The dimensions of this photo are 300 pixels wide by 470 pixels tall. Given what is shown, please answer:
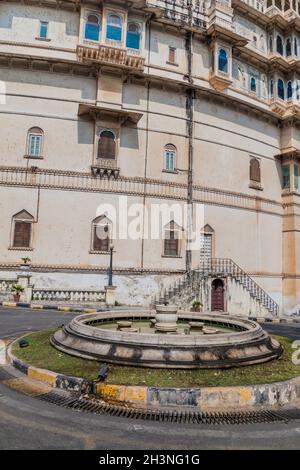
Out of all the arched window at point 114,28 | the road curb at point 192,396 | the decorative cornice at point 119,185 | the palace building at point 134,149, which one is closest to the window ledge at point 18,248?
the palace building at point 134,149

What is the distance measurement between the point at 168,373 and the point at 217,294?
Answer: 14.4 m

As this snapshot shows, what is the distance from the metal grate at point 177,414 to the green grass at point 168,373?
42 centimetres

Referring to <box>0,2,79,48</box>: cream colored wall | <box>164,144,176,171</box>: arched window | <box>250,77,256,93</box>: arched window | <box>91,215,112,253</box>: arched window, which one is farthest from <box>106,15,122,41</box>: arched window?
<box>250,77,256,93</box>: arched window

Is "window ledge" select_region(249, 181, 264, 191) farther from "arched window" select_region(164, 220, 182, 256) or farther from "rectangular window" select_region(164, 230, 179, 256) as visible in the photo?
"rectangular window" select_region(164, 230, 179, 256)

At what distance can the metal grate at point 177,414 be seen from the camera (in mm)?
4531

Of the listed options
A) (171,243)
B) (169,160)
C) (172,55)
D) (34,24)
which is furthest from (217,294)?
(34,24)

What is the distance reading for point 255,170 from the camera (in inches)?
957

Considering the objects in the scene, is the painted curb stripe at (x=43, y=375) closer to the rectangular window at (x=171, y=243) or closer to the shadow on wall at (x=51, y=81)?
the rectangular window at (x=171, y=243)

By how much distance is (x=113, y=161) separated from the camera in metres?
19.7

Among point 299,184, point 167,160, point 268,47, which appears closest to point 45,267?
point 167,160

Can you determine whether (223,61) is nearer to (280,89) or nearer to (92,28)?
(280,89)

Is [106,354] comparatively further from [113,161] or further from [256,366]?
[113,161]

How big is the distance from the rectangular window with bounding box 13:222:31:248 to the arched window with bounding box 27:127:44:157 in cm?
390

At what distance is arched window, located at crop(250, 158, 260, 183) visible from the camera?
2411cm
